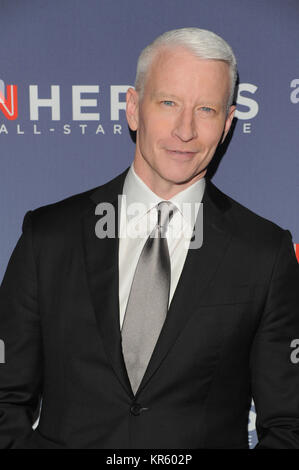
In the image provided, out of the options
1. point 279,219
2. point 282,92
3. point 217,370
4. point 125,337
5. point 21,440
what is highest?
point 282,92

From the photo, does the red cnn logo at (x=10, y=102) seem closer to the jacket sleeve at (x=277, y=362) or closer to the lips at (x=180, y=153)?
the lips at (x=180, y=153)

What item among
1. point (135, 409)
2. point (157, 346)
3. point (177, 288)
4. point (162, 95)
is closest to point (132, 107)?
point (162, 95)

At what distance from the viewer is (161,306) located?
6.70ft

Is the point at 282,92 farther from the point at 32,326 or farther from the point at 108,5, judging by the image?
the point at 32,326

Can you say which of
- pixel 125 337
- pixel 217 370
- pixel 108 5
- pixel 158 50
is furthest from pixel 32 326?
pixel 108 5

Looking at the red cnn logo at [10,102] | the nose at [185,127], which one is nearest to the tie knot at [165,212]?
the nose at [185,127]

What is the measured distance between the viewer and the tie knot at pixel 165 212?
6.95ft

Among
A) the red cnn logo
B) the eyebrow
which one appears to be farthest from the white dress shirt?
the red cnn logo

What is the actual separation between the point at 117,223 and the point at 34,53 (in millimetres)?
847

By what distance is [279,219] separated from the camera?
2512 mm

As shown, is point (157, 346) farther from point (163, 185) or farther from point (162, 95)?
point (162, 95)

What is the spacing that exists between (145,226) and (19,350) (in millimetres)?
641

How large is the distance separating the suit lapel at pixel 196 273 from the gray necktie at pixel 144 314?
0.04 meters

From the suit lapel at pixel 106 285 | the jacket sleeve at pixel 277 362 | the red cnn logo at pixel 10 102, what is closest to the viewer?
the suit lapel at pixel 106 285
